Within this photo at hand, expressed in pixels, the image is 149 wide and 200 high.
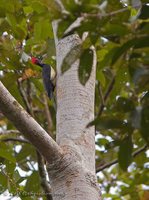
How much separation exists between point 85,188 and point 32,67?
1178 mm

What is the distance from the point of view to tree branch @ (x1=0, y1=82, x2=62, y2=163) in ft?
5.06

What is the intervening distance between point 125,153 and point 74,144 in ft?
1.99

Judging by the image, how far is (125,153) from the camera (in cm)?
112

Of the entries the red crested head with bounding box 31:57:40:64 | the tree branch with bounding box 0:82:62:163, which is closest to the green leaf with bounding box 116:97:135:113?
the tree branch with bounding box 0:82:62:163

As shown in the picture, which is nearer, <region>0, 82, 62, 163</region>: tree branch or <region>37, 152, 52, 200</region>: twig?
<region>0, 82, 62, 163</region>: tree branch

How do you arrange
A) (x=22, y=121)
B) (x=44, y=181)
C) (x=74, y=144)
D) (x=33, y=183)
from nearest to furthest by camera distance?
(x=22, y=121), (x=74, y=144), (x=44, y=181), (x=33, y=183)

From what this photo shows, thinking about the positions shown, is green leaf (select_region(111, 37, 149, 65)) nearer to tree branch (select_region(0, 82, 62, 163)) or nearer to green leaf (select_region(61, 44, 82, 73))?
green leaf (select_region(61, 44, 82, 73))

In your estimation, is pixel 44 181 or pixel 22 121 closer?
pixel 22 121

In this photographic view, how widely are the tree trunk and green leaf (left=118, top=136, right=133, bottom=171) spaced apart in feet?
1.58

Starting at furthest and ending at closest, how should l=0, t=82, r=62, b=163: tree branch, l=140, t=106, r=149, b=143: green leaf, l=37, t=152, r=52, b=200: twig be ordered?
l=37, t=152, r=52, b=200: twig
l=0, t=82, r=62, b=163: tree branch
l=140, t=106, r=149, b=143: green leaf

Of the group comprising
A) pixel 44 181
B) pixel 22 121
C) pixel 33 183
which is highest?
pixel 33 183

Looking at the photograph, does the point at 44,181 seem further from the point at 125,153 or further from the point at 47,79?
the point at 125,153

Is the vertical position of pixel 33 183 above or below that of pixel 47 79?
below

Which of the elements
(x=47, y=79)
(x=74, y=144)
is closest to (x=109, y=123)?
(x=74, y=144)
